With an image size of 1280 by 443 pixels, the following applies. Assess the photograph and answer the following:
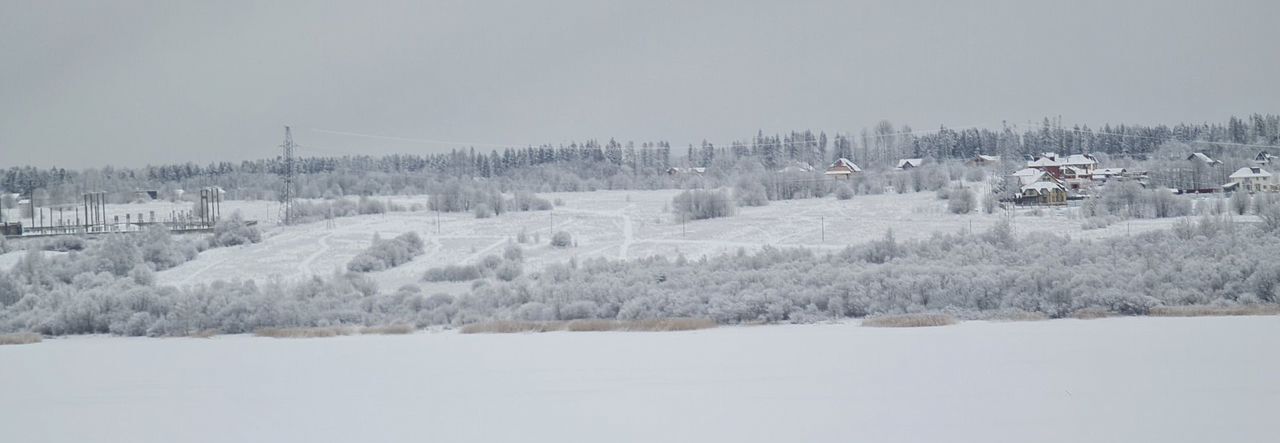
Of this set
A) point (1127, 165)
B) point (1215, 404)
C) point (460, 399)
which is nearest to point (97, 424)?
point (460, 399)

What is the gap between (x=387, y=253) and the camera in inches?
787

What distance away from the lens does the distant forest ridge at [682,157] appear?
31.6 meters

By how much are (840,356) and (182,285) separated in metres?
13.5

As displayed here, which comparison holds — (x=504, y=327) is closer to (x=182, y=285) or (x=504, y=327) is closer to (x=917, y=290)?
(x=917, y=290)

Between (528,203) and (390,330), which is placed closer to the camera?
(390,330)

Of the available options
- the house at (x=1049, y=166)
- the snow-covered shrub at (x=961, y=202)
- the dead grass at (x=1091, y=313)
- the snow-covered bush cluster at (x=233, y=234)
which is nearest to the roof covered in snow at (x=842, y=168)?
the house at (x=1049, y=166)

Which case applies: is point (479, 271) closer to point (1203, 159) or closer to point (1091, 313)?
point (1091, 313)

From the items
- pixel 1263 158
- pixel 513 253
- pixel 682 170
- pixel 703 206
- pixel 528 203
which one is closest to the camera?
pixel 513 253

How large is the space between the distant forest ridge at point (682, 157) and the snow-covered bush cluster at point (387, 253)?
13.6m

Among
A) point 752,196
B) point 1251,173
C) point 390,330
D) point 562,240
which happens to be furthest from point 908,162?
point 390,330

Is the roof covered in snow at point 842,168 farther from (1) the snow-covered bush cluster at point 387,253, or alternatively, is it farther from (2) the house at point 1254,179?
(1) the snow-covered bush cluster at point 387,253

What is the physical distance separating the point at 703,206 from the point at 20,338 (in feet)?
53.8

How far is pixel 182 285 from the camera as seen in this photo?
17.5 m

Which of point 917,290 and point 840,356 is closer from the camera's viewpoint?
point 840,356
